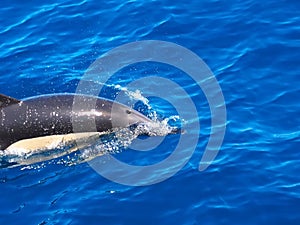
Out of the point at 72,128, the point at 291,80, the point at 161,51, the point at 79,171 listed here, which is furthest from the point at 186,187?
the point at 161,51

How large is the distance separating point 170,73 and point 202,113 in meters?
2.01

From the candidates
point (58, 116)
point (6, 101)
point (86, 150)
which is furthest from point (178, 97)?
point (6, 101)

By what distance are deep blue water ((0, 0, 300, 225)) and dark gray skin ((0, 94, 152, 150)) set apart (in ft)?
2.62

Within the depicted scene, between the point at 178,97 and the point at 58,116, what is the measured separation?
2855 millimetres

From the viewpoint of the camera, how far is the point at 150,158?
12.1 meters

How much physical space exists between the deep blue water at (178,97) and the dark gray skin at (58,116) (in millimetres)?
797

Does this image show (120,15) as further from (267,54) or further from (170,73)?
(267,54)

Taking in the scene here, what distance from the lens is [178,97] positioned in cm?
1391

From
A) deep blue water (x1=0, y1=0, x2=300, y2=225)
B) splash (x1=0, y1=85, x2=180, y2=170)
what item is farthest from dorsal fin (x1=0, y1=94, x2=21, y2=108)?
deep blue water (x1=0, y1=0, x2=300, y2=225)

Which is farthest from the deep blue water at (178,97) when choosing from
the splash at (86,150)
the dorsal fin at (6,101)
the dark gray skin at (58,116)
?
the dorsal fin at (6,101)

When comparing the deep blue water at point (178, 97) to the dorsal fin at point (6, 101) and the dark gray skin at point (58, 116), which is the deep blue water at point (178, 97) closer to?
the dark gray skin at point (58, 116)

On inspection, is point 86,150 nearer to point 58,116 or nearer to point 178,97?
point 58,116

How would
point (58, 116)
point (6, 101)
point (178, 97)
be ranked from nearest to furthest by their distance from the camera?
point (6, 101), point (58, 116), point (178, 97)

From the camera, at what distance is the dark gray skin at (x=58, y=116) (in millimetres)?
12609
